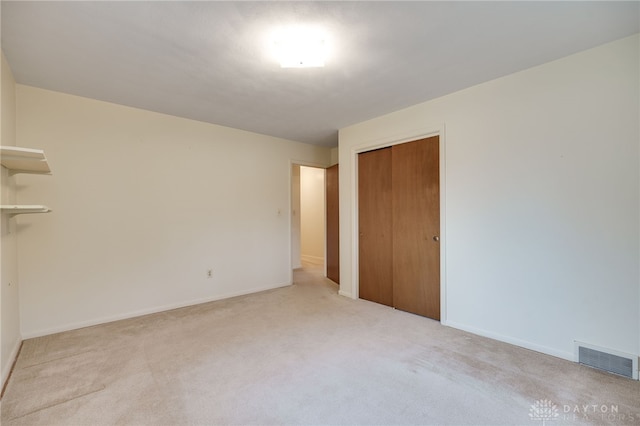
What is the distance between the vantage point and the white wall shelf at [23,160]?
70.2 inches

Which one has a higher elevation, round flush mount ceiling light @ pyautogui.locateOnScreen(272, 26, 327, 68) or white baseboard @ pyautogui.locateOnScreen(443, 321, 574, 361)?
round flush mount ceiling light @ pyautogui.locateOnScreen(272, 26, 327, 68)

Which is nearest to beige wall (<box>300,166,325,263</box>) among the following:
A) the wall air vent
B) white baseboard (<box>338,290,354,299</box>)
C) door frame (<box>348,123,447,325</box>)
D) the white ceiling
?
white baseboard (<box>338,290,354,299</box>)

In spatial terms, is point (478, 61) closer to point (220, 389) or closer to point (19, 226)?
point (220, 389)

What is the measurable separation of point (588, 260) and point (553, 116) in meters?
1.17

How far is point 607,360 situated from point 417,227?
179cm

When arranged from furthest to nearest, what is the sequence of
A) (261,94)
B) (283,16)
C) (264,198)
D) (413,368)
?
(264,198)
(261,94)
(413,368)
(283,16)

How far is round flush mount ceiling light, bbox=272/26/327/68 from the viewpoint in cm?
188

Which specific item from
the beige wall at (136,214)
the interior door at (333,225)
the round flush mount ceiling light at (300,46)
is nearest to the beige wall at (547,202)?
the round flush mount ceiling light at (300,46)

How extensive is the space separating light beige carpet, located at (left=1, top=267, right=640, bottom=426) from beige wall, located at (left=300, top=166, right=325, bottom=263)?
12.7ft

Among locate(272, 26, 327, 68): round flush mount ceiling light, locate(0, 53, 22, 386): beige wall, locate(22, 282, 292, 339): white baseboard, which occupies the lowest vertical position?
locate(22, 282, 292, 339): white baseboard

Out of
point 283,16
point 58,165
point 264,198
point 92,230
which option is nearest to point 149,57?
point 283,16

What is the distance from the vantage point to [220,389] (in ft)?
6.11

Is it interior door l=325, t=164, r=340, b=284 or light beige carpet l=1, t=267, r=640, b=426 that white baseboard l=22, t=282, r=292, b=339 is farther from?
interior door l=325, t=164, r=340, b=284

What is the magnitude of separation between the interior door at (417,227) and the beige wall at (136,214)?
1.96m
